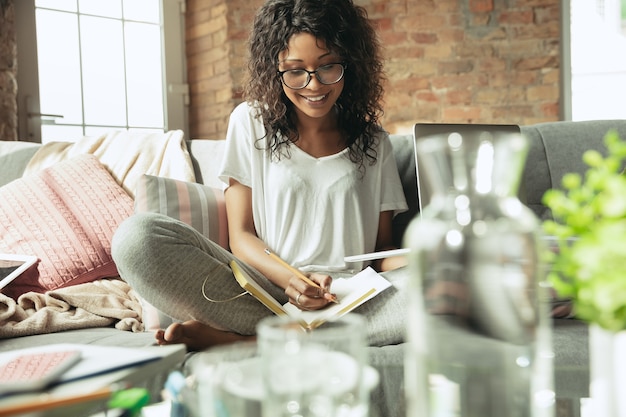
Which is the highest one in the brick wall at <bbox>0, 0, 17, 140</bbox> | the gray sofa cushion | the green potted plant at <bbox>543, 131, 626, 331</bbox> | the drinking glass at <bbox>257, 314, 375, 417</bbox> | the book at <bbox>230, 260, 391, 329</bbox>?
the brick wall at <bbox>0, 0, 17, 140</bbox>

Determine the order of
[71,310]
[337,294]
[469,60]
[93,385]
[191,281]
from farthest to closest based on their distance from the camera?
[469,60]
[71,310]
[337,294]
[191,281]
[93,385]

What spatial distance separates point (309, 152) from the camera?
1608mm

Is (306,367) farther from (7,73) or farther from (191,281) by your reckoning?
(7,73)

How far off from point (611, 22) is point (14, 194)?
2.85m

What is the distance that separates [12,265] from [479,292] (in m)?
1.32

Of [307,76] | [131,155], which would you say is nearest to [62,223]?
[131,155]

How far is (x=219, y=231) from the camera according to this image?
5.26ft

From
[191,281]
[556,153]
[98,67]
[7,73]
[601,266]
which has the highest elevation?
[98,67]

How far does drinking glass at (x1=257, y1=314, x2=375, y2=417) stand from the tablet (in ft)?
3.90

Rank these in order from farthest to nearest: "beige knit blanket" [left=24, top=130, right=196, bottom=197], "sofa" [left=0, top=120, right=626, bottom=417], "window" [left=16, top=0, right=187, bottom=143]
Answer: "window" [left=16, top=0, right=187, bottom=143] < "beige knit blanket" [left=24, top=130, right=196, bottom=197] < "sofa" [left=0, top=120, right=626, bottom=417]

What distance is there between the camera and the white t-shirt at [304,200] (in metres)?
1.56

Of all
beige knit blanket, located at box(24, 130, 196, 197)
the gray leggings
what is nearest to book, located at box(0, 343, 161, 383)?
the gray leggings

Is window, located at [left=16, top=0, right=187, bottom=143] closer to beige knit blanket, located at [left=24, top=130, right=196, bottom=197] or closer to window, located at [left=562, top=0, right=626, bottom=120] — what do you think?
beige knit blanket, located at [left=24, top=130, right=196, bottom=197]

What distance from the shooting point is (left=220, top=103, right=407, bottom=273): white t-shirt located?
1.56 metres
